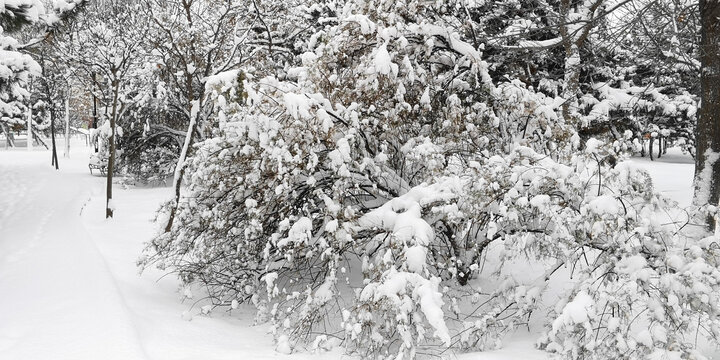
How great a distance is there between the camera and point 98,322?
18.1 feet

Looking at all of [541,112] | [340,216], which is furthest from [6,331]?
[541,112]

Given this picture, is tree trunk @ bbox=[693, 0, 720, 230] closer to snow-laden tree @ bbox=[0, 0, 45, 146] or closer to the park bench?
snow-laden tree @ bbox=[0, 0, 45, 146]

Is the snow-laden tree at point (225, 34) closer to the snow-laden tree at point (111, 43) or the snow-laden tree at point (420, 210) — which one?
the snow-laden tree at point (111, 43)

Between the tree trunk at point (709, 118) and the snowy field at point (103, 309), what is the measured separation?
245 centimetres

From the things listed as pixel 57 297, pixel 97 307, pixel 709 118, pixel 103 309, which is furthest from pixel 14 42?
pixel 709 118

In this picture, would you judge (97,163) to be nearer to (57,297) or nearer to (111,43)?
(111,43)

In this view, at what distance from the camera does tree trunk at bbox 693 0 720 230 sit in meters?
5.74

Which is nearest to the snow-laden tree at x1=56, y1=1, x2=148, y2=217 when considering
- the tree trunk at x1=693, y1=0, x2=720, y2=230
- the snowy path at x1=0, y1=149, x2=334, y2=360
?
the snowy path at x1=0, y1=149, x2=334, y2=360

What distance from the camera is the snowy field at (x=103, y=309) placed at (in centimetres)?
509

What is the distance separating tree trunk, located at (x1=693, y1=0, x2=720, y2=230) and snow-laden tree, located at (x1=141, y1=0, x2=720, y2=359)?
2.70ft

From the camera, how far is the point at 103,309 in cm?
593

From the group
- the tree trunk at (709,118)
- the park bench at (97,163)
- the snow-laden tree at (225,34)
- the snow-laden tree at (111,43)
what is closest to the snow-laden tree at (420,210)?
the tree trunk at (709,118)

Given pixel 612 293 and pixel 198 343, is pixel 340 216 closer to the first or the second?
pixel 198 343

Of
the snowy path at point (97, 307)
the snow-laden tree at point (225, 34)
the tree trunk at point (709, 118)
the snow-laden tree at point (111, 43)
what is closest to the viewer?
the snowy path at point (97, 307)
